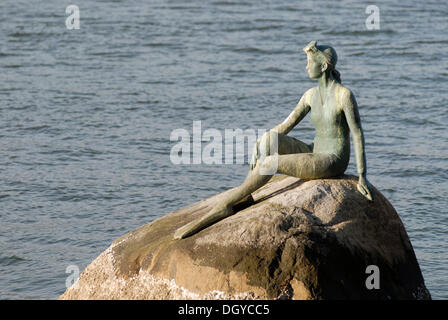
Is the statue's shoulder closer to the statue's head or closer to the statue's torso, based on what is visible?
the statue's torso

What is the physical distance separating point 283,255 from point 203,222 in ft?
2.79

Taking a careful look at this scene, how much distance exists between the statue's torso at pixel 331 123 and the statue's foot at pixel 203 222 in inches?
39.2

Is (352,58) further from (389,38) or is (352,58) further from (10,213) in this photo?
(10,213)

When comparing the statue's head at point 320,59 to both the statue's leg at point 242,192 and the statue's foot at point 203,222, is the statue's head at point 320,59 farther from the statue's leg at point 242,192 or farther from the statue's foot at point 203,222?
the statue's foot at point 203,222

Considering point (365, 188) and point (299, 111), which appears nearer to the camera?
point (365, 188)

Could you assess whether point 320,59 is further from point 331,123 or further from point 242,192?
point 242,192

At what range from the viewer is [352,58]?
20891 millimetres

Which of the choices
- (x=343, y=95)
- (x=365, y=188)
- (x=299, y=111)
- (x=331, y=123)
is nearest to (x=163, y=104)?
(x=299, y=111)

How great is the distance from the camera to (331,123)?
8484mm

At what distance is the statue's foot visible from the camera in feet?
27.2

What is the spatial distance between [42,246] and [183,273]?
14.2ft

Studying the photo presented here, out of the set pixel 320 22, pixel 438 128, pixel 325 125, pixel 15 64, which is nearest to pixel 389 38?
pixel 320 22

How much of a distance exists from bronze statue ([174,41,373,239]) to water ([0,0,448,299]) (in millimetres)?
2670

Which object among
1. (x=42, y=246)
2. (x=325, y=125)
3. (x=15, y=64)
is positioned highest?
(x=15, y=64)
